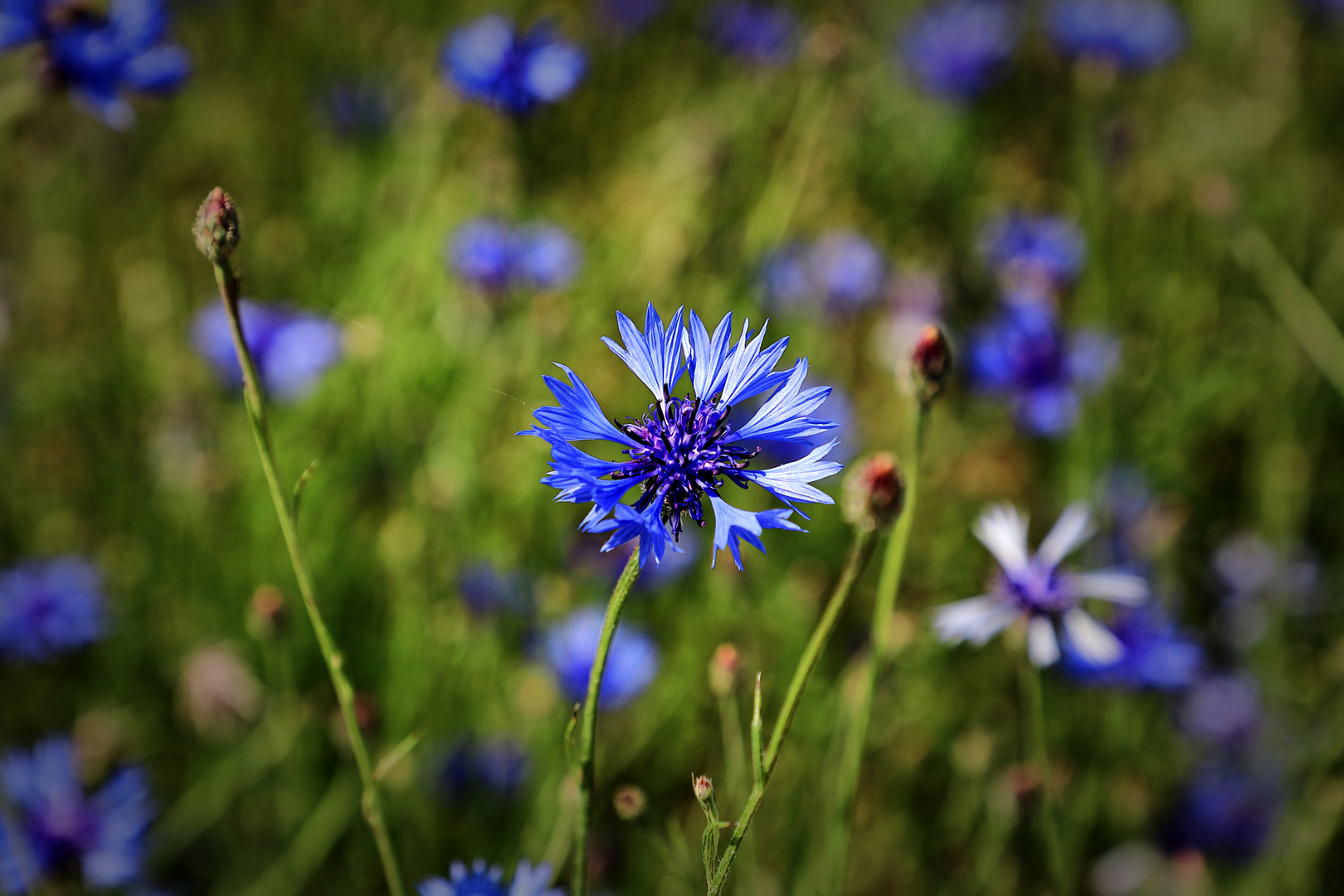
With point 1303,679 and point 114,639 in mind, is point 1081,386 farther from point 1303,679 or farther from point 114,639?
point 114,639

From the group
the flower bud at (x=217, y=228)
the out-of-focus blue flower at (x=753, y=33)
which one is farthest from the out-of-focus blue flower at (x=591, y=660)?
the out-of-focus blue flower at (x=753, y=33)

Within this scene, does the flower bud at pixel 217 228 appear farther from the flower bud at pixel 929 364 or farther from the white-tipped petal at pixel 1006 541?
the white-tipped petal at pixel 1006 541

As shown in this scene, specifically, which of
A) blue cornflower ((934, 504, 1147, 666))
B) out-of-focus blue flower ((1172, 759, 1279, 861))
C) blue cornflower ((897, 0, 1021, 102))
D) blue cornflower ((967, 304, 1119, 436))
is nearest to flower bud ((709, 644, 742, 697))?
blue cornflower ((934, 504, 1147, 666))

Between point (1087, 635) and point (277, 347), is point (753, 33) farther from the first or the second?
point (1087, 635)

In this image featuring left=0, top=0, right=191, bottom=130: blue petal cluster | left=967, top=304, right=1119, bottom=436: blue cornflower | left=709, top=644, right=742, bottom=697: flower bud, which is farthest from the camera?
left=967, top=304, right=1119, bottom=436: blue cornflower

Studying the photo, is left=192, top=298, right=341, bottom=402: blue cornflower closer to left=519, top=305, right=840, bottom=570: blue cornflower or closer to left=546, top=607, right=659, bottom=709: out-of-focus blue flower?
left=546, top=607, right=659, bottom=709: out-of-focus blue flower

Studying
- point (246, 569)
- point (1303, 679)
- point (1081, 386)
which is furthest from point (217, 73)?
point (1303, 679)
